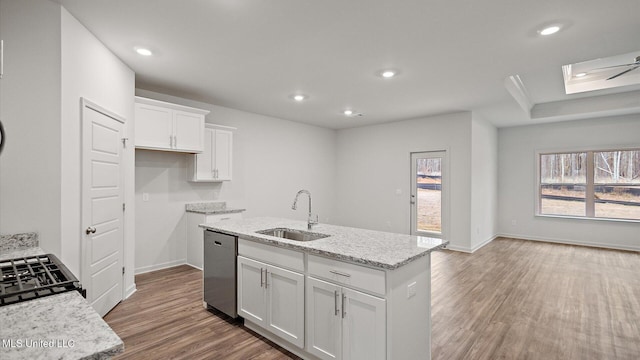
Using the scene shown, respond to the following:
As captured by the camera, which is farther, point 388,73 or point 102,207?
point 388,73

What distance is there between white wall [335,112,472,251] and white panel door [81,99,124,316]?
16.8ft

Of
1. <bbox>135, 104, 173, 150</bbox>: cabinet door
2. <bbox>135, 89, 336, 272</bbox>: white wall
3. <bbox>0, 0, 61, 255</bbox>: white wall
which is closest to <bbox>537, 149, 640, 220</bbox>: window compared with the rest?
<bbox>135, 89, 336, 272</bbox>: white wall

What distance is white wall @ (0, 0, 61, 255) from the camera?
1.99 meters

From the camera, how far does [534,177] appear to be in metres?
6.75

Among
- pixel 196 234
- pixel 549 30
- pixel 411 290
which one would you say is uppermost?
pixel 549 30

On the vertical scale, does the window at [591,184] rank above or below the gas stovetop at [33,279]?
above

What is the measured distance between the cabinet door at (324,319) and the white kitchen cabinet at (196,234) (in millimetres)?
2808

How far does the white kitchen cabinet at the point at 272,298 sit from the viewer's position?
2238 mm

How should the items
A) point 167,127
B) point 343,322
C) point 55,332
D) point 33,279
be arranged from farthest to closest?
point 167,127, point 343,322, point 33,279, point 55,332

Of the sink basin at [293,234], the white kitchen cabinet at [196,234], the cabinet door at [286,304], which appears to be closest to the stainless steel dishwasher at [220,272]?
the sink basin at [293,234]

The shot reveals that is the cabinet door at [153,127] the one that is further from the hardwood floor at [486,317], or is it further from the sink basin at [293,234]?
the sink basin at [293,234]

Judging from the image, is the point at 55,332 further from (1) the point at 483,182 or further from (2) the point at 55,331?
(1) the point at 483,182

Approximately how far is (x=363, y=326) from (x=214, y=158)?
385 cm

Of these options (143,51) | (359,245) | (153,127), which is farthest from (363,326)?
(153,127)
